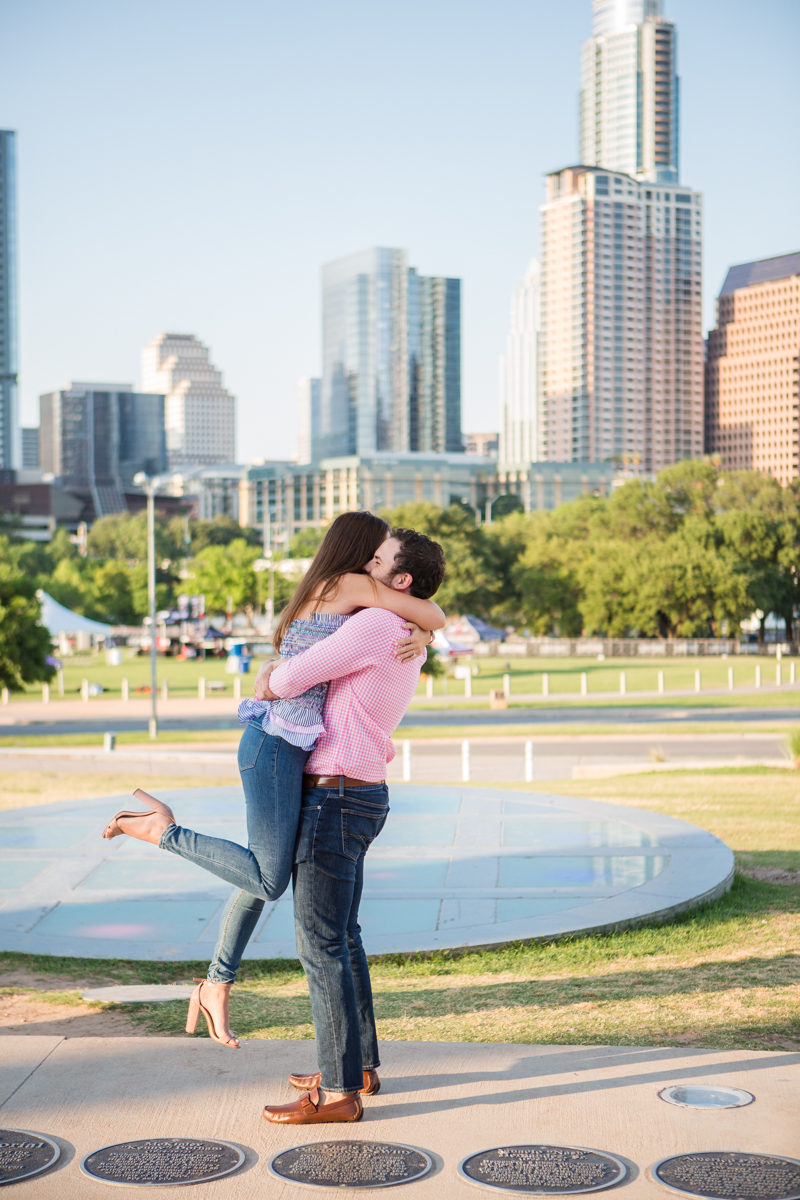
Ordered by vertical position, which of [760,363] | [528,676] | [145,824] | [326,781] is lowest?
[528,676]

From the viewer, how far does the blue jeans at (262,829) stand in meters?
3.52

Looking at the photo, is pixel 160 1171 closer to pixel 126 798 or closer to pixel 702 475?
pixel 126 798

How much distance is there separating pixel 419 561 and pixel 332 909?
1.14 m

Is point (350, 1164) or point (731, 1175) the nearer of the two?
point (731, 1175)

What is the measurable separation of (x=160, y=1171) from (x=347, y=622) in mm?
1650

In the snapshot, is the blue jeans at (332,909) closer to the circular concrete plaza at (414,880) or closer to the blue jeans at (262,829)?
the blue jeans at (262,829)

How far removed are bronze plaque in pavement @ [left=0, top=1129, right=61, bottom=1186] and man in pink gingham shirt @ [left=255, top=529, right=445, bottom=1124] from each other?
0.66 meters

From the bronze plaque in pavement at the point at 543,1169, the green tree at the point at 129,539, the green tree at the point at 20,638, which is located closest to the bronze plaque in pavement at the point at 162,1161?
the bronze plaque in pavement at the point at 543,1169

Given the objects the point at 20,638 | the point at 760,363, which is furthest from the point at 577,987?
the point at 760,363

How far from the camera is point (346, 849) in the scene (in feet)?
11.7

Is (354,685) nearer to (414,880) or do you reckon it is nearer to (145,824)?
(145,824)

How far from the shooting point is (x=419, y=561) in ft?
12.1

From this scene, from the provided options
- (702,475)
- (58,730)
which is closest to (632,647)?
(702,475)

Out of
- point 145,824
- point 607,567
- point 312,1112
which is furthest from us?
point 607,567
